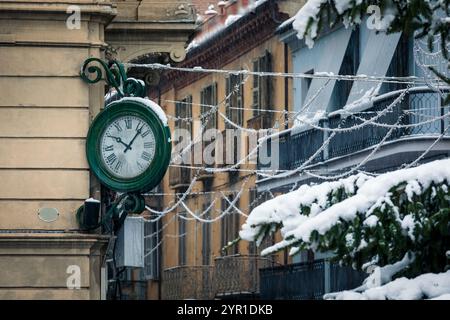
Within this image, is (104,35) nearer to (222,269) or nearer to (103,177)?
(103,177)

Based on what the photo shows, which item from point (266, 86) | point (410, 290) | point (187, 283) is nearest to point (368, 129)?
point (266, 86)

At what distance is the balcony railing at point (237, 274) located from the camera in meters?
46.1

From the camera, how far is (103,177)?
2230 cm

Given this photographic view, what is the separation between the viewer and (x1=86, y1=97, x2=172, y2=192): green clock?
22281 millimetres

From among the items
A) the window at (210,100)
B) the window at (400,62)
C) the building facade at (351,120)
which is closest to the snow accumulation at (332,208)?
the building facade at (351,120)

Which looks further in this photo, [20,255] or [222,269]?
[222,269]

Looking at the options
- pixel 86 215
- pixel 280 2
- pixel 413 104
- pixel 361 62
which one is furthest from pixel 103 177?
pixel 280 2

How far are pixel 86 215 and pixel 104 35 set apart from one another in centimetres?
247

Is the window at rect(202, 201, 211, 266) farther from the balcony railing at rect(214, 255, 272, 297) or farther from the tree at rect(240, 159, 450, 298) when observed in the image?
the tree at rect(240, 159, 450, 298)

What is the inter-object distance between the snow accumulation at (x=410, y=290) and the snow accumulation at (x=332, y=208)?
1.24ft

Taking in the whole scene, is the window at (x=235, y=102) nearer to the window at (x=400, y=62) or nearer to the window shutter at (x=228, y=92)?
the window shutter at (x=228, y=92)

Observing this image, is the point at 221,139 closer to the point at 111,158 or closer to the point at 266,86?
the point at 266,86

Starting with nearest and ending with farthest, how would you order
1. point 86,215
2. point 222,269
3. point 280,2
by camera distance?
point 86,215
point 280,2
point 222,269

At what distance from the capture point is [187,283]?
171 feet
